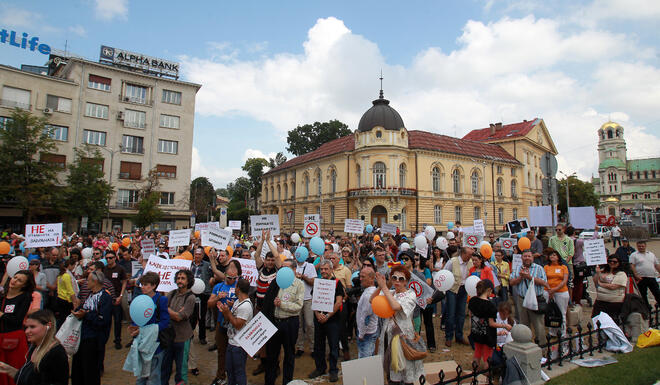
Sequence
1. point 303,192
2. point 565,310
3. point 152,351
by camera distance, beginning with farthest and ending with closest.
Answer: point 303,192, point 565,310, point 152,351

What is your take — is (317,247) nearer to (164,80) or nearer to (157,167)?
(157,167)

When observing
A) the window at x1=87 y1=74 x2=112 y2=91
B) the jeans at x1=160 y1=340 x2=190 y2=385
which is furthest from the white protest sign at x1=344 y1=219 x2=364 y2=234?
the window at x1=87 y1=74 x2=112 y2=91

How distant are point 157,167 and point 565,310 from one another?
40461mm

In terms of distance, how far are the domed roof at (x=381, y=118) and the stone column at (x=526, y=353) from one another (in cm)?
3498

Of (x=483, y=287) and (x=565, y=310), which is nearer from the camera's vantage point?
(x=483, y=287)

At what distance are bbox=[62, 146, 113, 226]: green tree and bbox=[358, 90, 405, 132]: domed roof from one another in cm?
2620

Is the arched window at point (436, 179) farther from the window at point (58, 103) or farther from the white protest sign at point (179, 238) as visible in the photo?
the window at point (58, 103)

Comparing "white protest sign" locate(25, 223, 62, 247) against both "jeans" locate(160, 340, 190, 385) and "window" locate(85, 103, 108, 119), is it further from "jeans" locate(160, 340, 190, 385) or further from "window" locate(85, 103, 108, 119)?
"window" locate(85, 103, 108, 119)

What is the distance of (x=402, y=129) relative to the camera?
127ft

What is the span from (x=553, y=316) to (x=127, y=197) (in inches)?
1598

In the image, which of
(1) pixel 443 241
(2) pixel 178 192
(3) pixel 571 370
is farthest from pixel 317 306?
(2) pixel 178 192

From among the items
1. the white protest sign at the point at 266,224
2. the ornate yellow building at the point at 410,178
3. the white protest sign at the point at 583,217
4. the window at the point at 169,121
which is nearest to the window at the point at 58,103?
the window at the point at 169,121

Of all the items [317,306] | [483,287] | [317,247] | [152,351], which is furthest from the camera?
[317,247]

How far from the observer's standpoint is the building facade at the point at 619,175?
3698 inches
